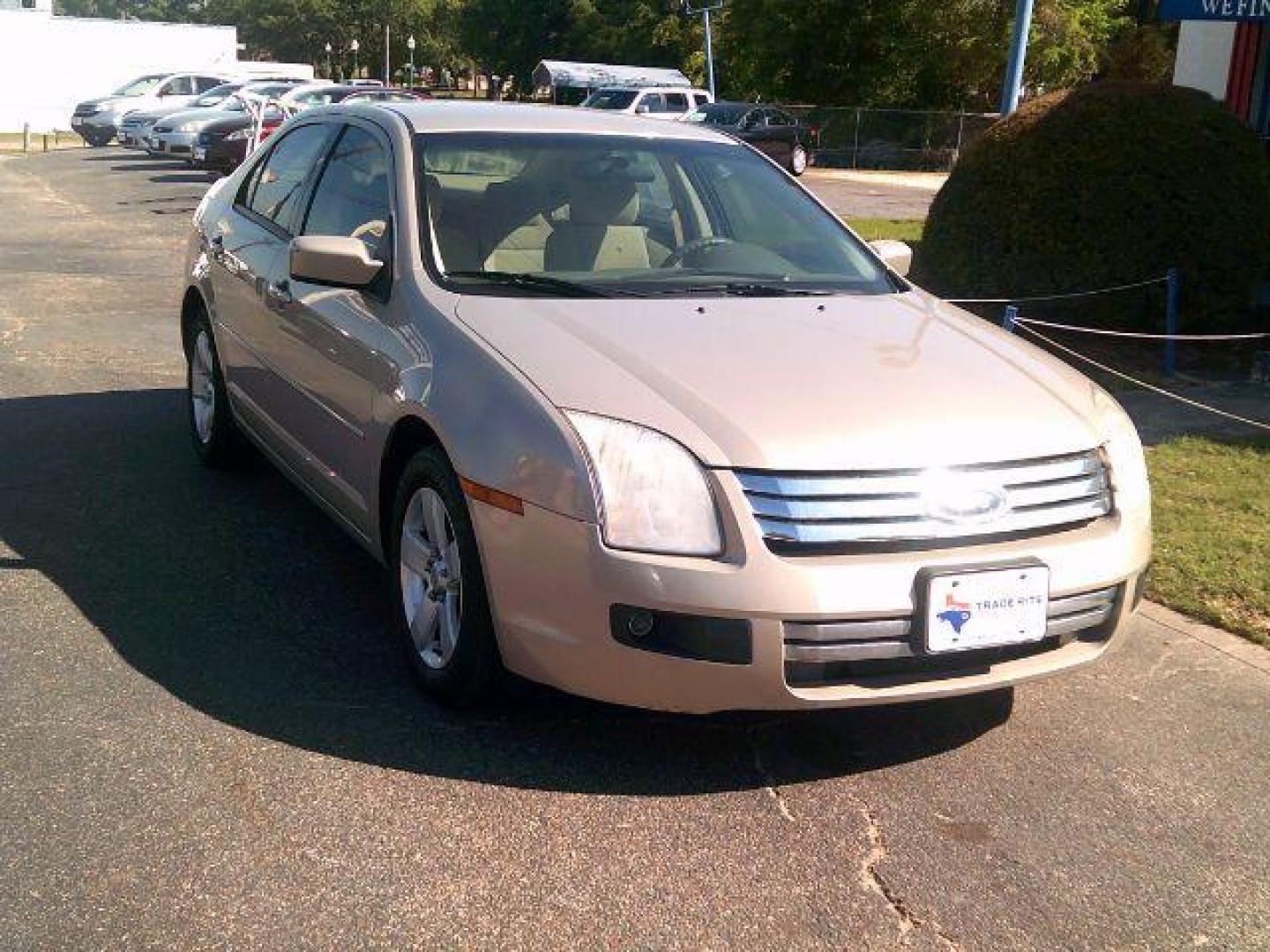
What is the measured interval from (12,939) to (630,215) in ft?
9.94

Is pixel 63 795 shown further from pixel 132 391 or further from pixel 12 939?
pixel 132 391

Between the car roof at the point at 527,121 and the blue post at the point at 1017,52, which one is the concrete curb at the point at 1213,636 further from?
the blue post at the point at 1017,52

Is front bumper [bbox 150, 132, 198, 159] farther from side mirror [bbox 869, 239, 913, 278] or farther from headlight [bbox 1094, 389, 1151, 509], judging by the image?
headlight [bbox 1094, 389, 1151, 509]

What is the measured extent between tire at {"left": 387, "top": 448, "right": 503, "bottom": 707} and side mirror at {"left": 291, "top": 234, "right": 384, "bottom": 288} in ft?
2.34

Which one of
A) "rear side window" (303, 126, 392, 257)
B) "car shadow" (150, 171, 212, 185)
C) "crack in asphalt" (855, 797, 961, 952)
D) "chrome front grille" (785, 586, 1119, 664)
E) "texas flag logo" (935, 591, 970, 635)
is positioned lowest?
"crack in asphalt" (855, 797, 961, 952)

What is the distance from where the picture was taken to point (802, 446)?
348 centimetres

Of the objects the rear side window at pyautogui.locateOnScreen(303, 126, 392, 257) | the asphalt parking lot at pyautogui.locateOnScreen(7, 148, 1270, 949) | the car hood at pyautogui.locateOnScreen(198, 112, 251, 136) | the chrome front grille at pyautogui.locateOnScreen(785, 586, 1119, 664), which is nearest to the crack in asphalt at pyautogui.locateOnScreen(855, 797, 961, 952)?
the asphalt parking lot at pyautogui.locateOnScreen(7, 148, 1270, 949)

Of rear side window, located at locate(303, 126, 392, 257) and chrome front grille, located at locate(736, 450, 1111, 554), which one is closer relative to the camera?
chrome front grille, located at locate(736, 450, 1111, 554)

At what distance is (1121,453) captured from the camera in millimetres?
4008

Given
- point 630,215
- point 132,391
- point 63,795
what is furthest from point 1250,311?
point 63,795

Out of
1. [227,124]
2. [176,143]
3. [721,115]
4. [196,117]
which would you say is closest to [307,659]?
[227,124]

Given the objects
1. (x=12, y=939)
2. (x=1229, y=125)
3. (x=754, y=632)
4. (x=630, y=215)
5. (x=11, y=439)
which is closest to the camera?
(x=12, y=939)

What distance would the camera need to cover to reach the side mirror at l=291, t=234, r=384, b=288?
4449 millimetres

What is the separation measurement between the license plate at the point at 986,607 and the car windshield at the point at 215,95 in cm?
2849
